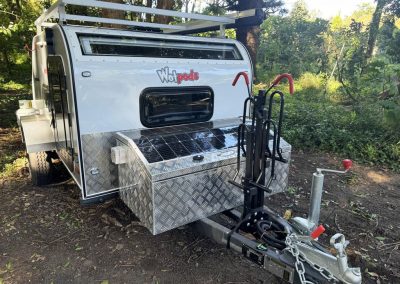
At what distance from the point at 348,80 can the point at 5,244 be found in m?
10.1

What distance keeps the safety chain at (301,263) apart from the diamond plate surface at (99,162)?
1.97 m

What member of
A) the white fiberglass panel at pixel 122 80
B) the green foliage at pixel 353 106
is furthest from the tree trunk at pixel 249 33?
the white fiberglass panel at pixel 122 80

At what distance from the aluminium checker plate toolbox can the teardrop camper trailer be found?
0.03 ft

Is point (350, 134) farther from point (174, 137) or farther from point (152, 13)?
point (152, 13)

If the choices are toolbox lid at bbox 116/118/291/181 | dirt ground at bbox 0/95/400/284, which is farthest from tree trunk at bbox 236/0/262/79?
toolbox lid at bbox 116/118/291/181

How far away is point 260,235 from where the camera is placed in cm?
262

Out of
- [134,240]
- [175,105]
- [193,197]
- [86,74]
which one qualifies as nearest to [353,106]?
[175,105]

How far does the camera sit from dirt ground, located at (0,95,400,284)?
9.86 feet

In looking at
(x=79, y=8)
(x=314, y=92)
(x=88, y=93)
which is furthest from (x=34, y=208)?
(x=314, y=92)

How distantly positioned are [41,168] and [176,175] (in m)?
2.91

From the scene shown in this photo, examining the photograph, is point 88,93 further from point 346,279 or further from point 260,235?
point 346,279

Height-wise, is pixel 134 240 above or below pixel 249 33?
below

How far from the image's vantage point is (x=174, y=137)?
3.23m

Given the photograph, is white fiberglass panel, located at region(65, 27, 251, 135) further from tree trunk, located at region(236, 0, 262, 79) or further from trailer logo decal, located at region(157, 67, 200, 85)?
tree trunk, located at region(236, 0, 262, 79)
